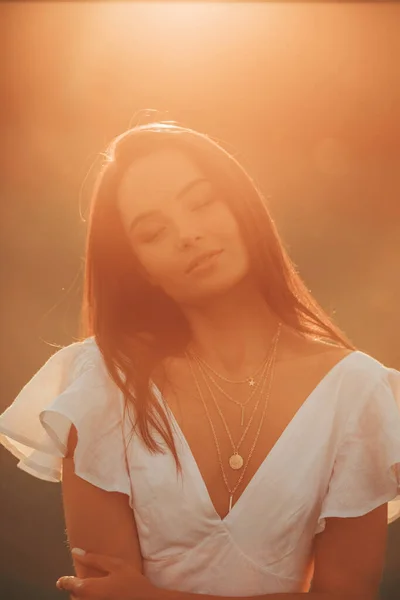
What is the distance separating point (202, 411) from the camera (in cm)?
108

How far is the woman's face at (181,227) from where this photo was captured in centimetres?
107

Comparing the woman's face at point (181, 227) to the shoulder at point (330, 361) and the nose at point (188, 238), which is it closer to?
the nose at point (188, 238)

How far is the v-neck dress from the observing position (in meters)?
0.99

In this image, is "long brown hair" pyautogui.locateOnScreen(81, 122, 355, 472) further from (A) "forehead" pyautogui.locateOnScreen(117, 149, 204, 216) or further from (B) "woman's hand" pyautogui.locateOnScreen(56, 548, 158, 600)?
(B) "woman's hand" pyautogui.locateOnScreen(56, 548, 158, 600)

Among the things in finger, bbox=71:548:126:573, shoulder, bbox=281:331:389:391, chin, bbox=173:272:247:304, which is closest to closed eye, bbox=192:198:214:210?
chin, bbox=173:272:247:304

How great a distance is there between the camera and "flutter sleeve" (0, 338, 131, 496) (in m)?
1.02

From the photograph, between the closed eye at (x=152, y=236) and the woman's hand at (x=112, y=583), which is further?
the closed eye at (x=152, y=236)

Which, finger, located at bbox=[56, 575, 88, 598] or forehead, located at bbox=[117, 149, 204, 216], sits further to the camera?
forehead, located at bbox=[117, 149, 204, 216]

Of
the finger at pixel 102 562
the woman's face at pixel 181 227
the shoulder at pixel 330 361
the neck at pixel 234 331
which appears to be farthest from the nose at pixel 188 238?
the finger at pixel 102 562

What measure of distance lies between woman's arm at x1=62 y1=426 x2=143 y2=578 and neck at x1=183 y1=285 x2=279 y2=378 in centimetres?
26

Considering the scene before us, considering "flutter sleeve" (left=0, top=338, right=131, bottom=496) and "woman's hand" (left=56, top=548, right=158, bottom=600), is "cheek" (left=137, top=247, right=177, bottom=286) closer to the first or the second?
"flutter sleeve" (left=0, top=338, right=131, bottom=496)

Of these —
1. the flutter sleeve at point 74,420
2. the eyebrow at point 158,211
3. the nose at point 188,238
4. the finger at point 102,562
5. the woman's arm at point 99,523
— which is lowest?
the finger at point 102,562

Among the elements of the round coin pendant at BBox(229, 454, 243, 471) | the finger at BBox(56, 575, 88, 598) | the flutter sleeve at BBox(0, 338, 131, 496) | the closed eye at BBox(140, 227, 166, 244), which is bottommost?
the finger at BBox(56, 575, 88, 598)

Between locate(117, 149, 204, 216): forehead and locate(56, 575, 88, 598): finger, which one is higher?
locate(117, 149, 204, 216): forehead
